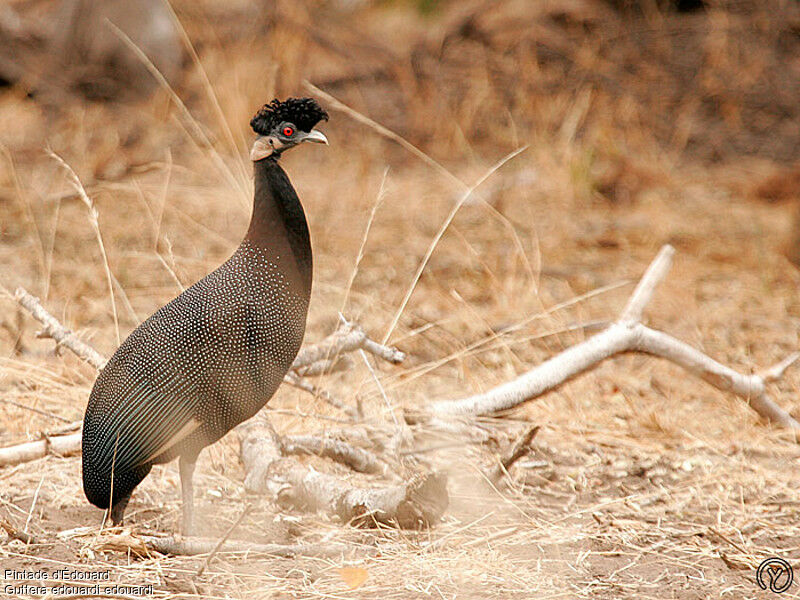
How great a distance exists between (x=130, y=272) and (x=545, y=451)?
235 centimetres

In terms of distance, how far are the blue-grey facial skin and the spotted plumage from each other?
16 mm

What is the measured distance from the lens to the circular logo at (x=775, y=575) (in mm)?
2320

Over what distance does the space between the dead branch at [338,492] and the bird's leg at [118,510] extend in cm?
39

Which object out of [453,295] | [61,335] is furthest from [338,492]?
[453,295]

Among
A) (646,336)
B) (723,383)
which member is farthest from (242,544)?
(723,383)

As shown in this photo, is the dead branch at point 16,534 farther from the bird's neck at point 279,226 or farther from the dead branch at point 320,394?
the dead branch at point 320,394

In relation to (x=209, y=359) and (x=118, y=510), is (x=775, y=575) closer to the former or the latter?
(x=209, y=359)

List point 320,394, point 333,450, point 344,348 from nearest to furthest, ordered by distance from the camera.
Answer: point 333,450 → point 344,348 → point 320,394

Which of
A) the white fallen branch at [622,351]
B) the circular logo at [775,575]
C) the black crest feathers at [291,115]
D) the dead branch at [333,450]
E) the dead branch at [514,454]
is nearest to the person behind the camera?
the circular logo at [775,575]

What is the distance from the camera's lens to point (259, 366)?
94.0 inches

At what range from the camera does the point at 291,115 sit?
2443 millimetres

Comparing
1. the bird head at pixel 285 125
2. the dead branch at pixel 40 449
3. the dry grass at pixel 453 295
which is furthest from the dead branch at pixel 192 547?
the bird head at pixel 285 125

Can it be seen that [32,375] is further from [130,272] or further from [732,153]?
[732,153]

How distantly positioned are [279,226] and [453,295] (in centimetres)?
225
